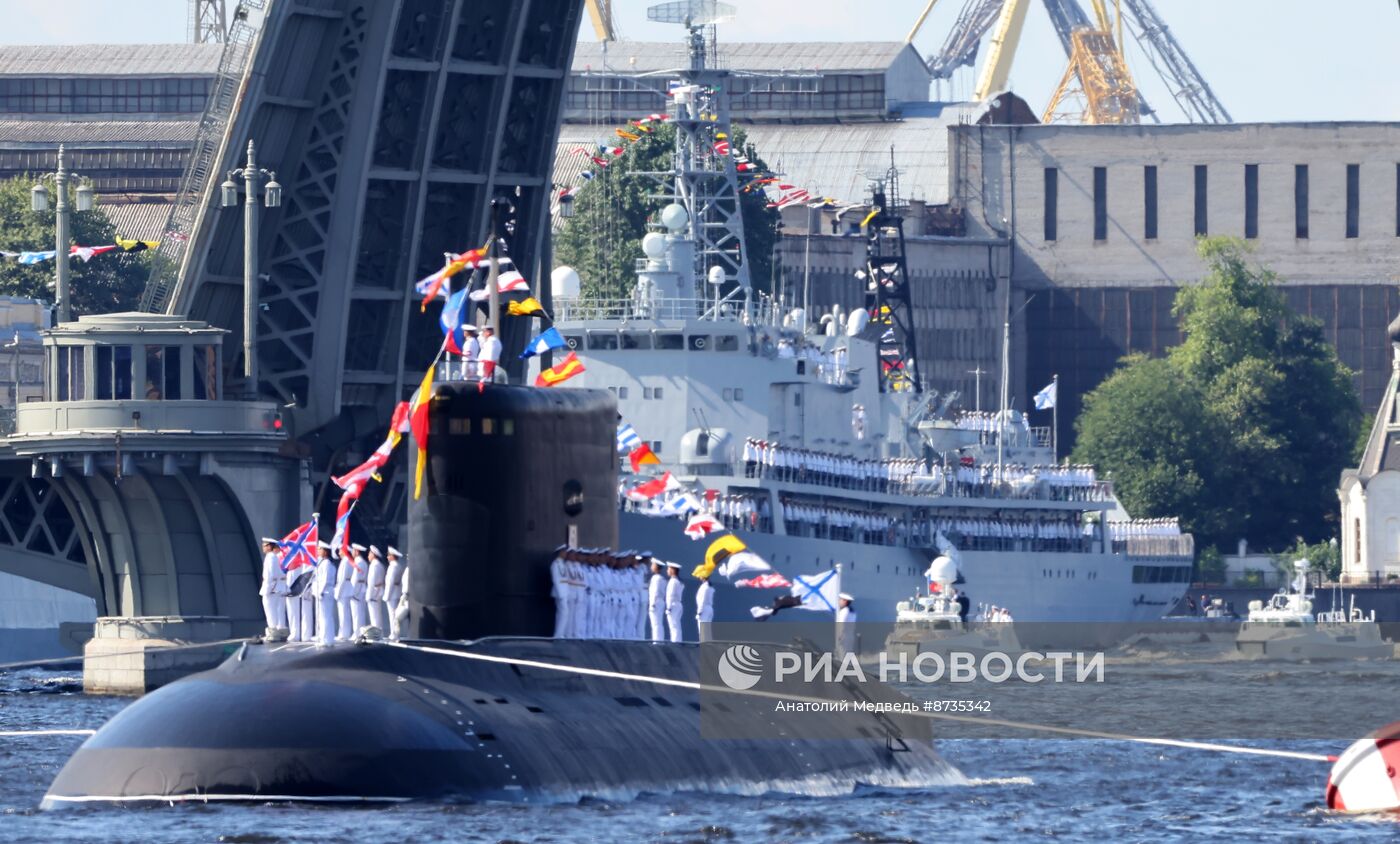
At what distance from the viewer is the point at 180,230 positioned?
51438 mm

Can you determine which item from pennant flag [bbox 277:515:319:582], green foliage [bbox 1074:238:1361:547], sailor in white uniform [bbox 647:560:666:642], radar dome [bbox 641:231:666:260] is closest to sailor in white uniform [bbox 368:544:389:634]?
pennant flag [bbox 277:515:319:582]

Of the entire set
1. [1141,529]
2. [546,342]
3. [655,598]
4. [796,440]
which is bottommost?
[1141,529]

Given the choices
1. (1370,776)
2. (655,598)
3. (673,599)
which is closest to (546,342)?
(655,598)

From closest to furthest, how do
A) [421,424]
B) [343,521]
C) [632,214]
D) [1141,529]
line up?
[421,424]
[343,521]
[1141,529]
[632,214]

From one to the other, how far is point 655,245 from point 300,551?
32549 millimetres

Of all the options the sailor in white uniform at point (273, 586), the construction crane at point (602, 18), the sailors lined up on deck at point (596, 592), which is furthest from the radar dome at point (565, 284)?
the construction crane at point (602, 18)

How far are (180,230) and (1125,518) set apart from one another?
51.3m

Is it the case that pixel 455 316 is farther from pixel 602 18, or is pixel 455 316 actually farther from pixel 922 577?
pixel 602 18

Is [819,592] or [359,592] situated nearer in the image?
[359,592]

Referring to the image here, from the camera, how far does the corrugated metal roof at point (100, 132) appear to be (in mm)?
114812

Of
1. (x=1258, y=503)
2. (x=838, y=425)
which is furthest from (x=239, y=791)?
(x=1258, y=503)

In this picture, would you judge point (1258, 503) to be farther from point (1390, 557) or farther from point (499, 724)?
point (499, 724)

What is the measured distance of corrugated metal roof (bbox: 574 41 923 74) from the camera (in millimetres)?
124562

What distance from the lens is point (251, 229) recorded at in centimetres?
4681
